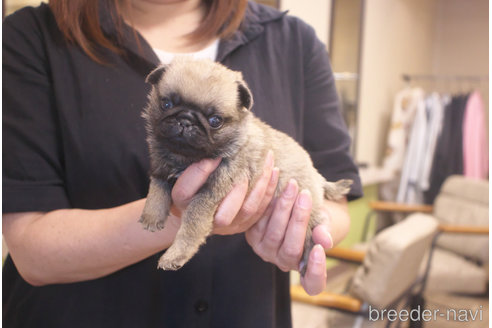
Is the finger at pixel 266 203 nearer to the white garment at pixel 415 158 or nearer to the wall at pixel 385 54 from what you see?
the wall at pixel 385 54

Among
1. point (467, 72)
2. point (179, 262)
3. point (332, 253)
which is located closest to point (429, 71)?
point (467, 72)

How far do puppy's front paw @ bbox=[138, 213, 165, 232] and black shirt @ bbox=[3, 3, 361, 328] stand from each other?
5 centimetres

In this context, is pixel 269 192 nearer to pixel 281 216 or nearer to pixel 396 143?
pixel 281 216

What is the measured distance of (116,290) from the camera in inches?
21.2

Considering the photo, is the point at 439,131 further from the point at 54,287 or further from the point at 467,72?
the point at 54,287

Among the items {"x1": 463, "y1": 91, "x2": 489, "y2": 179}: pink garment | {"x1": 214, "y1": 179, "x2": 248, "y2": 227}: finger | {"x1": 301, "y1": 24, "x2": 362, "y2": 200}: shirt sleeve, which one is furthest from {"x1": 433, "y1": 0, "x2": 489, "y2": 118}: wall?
{"x1": 463, "y1": 91, "x2": 489, "y2": 179}: pink garment

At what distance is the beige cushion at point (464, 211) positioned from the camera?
2.91ft

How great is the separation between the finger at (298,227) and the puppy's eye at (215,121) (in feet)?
0.36

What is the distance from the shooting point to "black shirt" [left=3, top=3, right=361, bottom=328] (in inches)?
18.0

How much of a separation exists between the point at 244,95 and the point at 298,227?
0.47ft

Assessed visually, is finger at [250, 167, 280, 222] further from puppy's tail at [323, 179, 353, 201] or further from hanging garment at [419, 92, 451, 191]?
hanging garment at [419, 92, 451, 191]

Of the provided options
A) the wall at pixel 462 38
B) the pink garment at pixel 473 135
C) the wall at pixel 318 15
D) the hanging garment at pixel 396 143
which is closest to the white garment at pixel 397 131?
the hanging garment at pixel 396 143

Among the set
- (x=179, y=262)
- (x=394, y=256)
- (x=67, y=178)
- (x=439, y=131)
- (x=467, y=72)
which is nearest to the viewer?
(x=179, y=262)

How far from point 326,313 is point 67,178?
16.0 inches
